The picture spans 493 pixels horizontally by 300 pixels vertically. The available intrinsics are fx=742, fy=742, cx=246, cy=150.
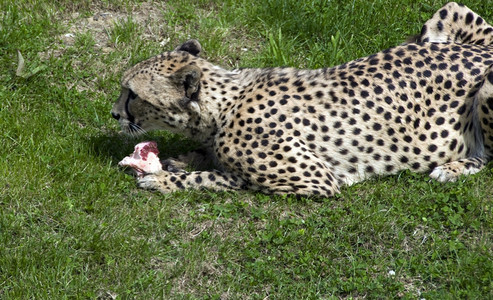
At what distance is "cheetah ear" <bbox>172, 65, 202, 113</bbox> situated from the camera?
222 inches

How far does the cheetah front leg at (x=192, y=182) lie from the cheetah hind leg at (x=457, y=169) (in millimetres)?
1509

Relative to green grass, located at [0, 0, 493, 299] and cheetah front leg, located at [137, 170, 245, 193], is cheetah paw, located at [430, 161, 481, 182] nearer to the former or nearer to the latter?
green grass, located at [0, 0, 493, 299]

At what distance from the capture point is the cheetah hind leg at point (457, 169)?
5.68 metres

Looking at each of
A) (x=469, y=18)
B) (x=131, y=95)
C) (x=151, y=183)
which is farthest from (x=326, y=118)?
(x=469, y=18)

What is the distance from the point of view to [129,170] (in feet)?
19.4

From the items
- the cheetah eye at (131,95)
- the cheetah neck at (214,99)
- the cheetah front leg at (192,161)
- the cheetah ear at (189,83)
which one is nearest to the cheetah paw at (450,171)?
the cheetah neck at (214,99)

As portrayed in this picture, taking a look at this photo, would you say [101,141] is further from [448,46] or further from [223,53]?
[448,46]

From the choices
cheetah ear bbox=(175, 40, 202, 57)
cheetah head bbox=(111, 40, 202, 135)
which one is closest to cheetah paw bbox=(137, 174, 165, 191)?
cheetah head bbox=(111, 40, 202, 135)

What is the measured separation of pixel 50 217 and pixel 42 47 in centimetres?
241

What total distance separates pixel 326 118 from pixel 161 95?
1297mm

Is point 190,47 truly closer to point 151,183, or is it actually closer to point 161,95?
point 161,95

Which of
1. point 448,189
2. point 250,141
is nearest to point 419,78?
point 448,189

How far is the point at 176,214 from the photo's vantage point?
17.8 ft

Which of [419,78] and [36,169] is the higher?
[419,78]
